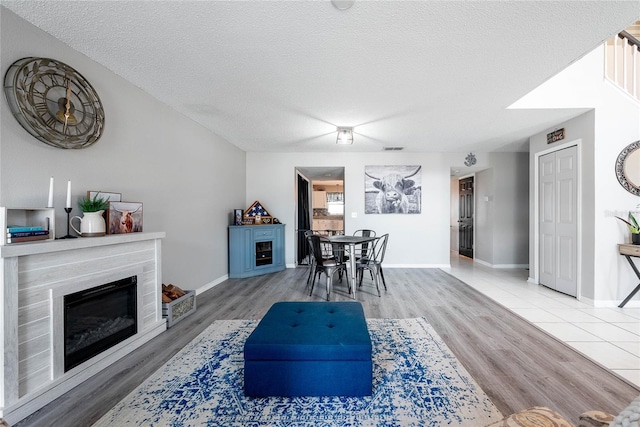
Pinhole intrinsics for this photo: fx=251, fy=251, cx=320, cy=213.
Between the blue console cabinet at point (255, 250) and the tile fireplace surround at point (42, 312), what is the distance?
2556 millimetres

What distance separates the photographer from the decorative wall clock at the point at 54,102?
1.71m

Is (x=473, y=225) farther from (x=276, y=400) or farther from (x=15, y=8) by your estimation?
(x=15, y=8)

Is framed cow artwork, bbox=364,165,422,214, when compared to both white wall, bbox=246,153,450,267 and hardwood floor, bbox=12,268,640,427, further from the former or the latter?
hardwood floor, bbox=12,268,640,427

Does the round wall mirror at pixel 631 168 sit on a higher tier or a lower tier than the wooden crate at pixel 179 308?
higher

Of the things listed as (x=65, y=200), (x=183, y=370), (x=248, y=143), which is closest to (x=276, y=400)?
(x=183, y=370)

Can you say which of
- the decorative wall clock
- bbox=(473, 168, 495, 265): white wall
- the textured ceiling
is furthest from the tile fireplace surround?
bbox=(473, 168, 495, 265): white wall

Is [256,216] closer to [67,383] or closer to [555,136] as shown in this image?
[67,383]

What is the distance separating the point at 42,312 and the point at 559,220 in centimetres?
588

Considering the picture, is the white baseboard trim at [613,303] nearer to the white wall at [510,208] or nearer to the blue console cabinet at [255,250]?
the white wall at [510,208]

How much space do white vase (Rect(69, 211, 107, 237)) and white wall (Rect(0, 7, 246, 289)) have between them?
0.16 m

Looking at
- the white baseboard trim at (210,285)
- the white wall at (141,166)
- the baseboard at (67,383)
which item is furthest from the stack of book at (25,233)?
the white baseboard trim at (210,285)

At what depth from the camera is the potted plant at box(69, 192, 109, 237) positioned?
6.52 feet

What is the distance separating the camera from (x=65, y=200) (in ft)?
6.64

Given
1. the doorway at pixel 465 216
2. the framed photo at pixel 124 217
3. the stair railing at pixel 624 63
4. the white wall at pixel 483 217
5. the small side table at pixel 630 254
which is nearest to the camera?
the framed photo at pixel 124 217
